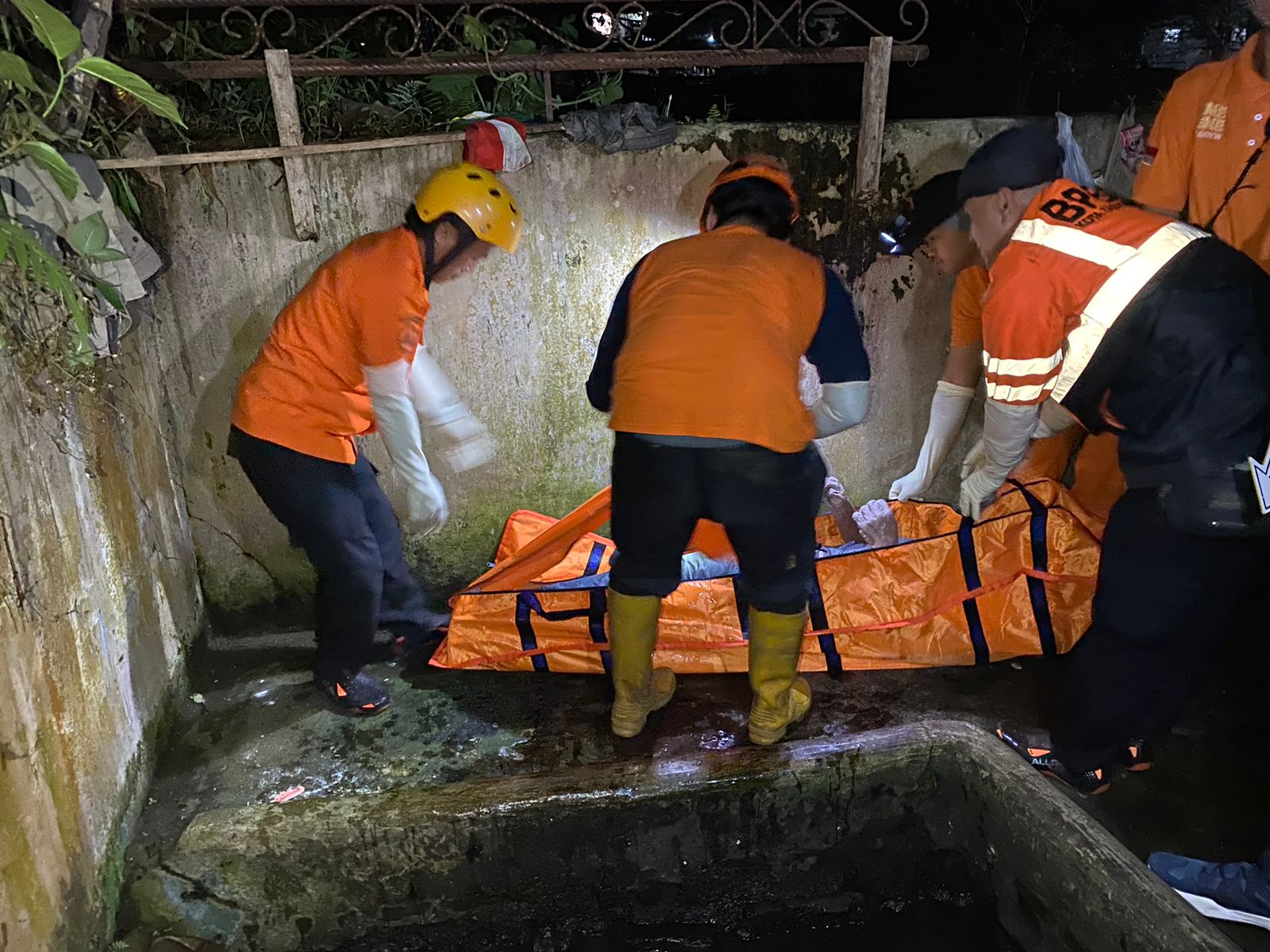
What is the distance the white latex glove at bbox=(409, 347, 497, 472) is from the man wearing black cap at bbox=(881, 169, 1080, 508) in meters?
1.92

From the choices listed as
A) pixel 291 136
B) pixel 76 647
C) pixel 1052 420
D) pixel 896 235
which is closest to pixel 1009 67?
pixel 896 235

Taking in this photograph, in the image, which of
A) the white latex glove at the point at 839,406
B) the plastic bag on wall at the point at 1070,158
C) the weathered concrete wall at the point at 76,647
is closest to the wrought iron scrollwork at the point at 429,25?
the plastic bag on wall at the point at 1070,158

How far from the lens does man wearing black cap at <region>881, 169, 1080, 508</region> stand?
138 inches

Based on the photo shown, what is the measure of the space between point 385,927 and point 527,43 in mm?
3379

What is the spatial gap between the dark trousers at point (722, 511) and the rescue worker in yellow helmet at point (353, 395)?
0.93 meters

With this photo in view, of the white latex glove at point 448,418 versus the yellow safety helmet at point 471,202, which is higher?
the yellow safety helmet at point 471,202

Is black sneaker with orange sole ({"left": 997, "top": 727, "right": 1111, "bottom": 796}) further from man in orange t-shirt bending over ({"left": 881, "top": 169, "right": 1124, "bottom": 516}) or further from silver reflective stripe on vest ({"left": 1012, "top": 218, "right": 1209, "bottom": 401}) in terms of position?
silver reflective stripe on vest ({"left": 1012, "top": 218, "right": 1209, "bottom": 401})

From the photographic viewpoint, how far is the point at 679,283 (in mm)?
2723

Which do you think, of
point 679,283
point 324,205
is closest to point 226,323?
point 324,205

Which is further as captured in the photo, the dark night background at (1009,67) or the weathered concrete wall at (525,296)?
the dark night background at (1009,67)

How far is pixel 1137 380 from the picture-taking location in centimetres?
259

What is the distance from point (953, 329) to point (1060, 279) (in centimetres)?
132

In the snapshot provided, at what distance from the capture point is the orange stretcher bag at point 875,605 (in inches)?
136

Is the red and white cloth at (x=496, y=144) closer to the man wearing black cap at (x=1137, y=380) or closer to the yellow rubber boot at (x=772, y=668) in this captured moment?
the man wearing black cap at (x=1137, y=380)
